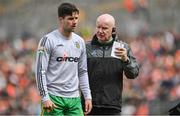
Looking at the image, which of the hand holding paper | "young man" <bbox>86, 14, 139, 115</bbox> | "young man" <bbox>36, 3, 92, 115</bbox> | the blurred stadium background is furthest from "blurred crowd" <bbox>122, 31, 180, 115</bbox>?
"young man" <bbox>36, 3, 92, 115</bbox>

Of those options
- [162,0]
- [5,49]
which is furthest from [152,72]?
[5,49]

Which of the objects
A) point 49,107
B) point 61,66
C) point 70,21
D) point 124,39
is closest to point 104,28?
point 70,21

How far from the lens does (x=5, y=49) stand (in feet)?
88.6

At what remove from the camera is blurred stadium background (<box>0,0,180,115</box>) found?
2073 centimetres

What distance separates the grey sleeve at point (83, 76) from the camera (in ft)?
33.2

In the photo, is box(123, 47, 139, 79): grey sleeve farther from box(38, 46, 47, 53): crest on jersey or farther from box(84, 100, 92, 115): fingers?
box(38, 46, 47, 53): crest on jersey

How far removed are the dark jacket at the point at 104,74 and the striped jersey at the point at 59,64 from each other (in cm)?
41

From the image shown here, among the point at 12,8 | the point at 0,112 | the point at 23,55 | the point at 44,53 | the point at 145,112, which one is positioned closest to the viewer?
the point at 44,53

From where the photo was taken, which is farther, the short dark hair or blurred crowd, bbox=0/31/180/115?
blurred crowd, bbox=0/31/180/115

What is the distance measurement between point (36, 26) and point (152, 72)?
5.79m

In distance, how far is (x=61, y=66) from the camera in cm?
988

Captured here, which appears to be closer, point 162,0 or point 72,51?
point 72,51

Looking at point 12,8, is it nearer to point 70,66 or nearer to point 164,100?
point 164,100

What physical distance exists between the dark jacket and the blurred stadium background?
26.9 feet
